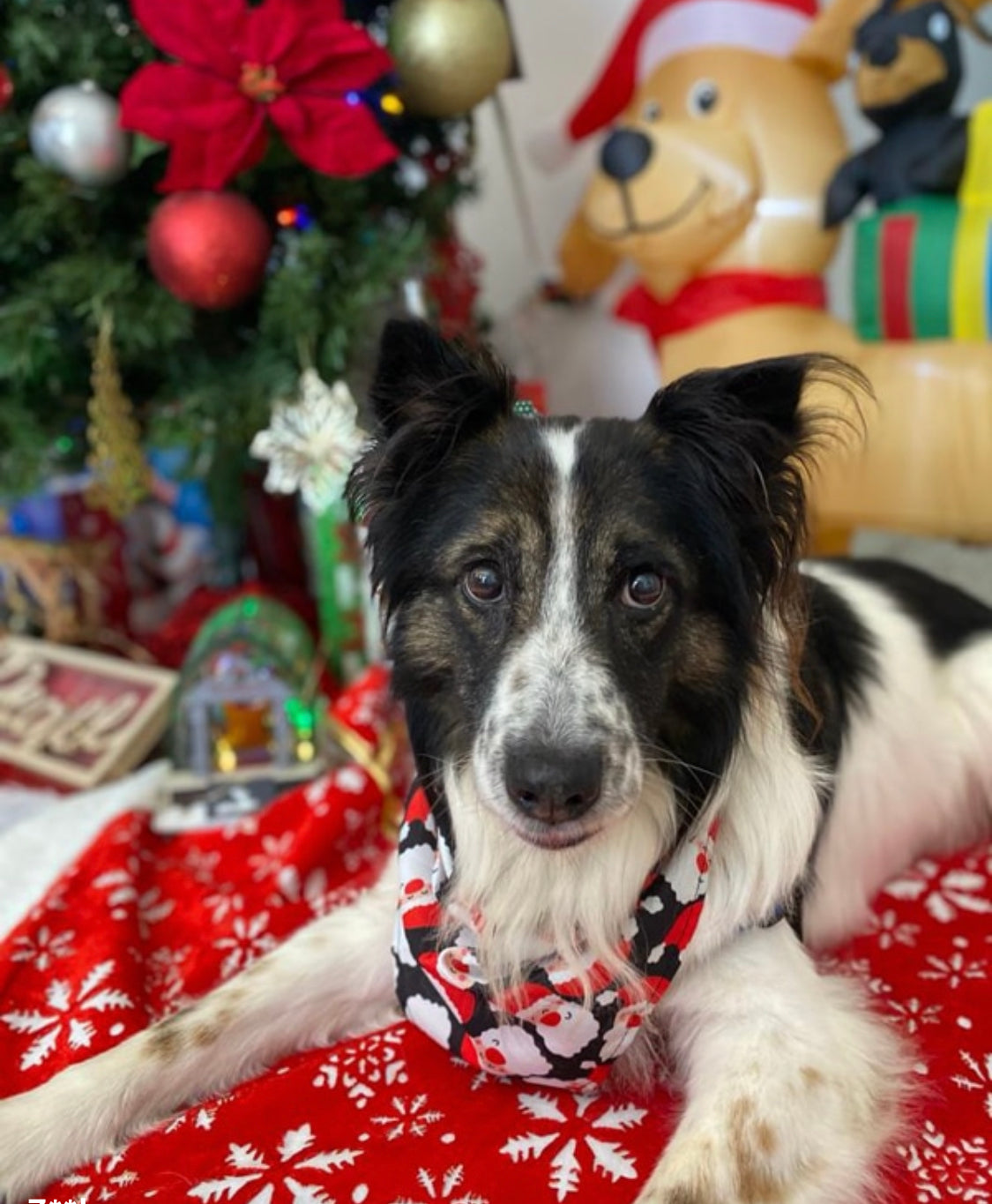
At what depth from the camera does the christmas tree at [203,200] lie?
2422 millimetres

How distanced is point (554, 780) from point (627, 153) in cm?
220

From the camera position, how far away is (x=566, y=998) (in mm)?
1641

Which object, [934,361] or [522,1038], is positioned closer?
[522,1038]

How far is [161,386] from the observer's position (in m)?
3.04

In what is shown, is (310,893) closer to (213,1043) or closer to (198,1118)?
(213,1043)

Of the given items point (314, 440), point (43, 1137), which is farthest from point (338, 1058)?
point (314, 440)

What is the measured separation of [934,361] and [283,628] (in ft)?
6.08

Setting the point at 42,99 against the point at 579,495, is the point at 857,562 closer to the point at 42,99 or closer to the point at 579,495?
the point at 579,495

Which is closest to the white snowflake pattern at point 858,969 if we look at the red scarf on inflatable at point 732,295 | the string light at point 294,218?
the red scarf on inflatable at point 732,295

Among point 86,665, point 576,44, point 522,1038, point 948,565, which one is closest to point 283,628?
point 86,665

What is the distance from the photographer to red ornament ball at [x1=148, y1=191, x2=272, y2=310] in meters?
Result: 2.48

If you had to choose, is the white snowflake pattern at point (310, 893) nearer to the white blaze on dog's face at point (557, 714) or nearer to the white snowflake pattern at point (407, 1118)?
A: the white snowflake pattern at point (407, 1118)

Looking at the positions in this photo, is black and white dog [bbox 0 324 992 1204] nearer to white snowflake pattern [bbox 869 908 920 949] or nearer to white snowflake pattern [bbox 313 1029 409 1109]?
white snowflake pattern [bbox 313 1029 409 1109]


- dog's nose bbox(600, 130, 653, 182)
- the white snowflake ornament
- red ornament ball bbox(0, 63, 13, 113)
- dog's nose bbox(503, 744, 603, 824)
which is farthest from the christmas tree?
Result: dog's nose bbox(503, 744, 603, 824)
